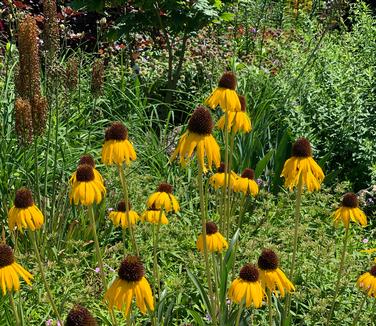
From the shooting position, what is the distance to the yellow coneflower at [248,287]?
206cm

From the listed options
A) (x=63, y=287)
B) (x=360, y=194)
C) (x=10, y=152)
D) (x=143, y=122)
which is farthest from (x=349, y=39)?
(x=63, y=287)

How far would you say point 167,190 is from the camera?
264cm

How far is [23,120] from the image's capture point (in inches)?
122

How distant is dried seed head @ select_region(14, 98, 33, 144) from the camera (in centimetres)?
305

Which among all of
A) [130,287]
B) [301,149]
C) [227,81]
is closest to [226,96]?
[227,81]

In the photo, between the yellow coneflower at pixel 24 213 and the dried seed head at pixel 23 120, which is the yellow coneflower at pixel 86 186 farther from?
the dried seed head at pixel 23 120

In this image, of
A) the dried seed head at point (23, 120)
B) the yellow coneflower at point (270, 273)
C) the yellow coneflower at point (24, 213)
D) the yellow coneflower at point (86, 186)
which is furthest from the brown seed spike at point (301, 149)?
the dried seed head at point (23, 120)

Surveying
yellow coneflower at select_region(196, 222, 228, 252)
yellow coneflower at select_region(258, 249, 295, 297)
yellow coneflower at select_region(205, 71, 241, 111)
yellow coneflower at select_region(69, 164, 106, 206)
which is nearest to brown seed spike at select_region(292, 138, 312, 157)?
yellow coneflower at select_region(205, 71, 241, 111)

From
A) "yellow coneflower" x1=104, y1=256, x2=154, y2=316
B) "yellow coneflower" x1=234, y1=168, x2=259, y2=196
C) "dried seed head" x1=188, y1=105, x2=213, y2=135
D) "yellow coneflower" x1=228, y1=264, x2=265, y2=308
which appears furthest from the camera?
"yellow coneflower" x1=234, y1=168, x2=259, y2=196

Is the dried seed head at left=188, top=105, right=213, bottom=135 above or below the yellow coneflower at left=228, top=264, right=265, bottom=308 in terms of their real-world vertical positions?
above

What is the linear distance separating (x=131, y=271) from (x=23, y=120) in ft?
4.76

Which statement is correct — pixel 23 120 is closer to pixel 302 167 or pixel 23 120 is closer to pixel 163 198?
pixel 163 198

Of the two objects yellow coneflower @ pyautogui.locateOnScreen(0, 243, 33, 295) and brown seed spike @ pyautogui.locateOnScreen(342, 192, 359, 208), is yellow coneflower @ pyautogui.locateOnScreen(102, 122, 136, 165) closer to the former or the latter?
yellow coneflower @ pyautogui.locateOnScreen(0, 243, 33, 295)

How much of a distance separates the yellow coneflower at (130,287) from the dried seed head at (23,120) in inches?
55.2
